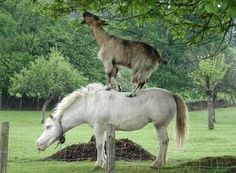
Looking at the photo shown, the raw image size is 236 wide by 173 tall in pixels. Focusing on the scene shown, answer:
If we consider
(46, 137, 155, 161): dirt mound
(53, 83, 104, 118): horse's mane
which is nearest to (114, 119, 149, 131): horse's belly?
(53, 83, 104, 118): horse's mane

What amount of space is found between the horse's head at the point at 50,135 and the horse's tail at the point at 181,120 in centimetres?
258

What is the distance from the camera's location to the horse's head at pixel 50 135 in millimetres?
10539

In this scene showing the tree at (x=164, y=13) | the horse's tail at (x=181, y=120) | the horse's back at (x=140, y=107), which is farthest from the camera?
the horse's tail at (x=181, y=120)

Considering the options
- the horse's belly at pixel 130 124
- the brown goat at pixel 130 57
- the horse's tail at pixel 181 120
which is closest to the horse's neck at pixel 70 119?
the horse's belly at pixel 130 124

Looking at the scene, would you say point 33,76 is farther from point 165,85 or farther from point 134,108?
point 134,108

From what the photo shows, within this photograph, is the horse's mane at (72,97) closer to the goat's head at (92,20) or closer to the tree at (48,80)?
the goat's head at (92,20)

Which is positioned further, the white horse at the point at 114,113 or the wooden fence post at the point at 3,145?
the white horse at the point at 114,113

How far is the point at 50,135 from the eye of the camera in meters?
10.6

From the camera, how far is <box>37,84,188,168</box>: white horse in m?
10.4

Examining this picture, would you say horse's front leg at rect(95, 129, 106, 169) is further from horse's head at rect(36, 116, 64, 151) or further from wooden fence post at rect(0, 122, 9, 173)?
wooden fence post at rect(0, 122, 9, 173)

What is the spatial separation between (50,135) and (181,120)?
9.46 feet

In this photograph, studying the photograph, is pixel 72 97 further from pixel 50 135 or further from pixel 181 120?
pixel 181 120

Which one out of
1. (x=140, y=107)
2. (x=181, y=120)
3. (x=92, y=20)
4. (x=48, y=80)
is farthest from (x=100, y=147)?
(x=48, y=80)

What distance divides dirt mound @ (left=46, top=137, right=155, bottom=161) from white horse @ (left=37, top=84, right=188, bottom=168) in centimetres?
217
